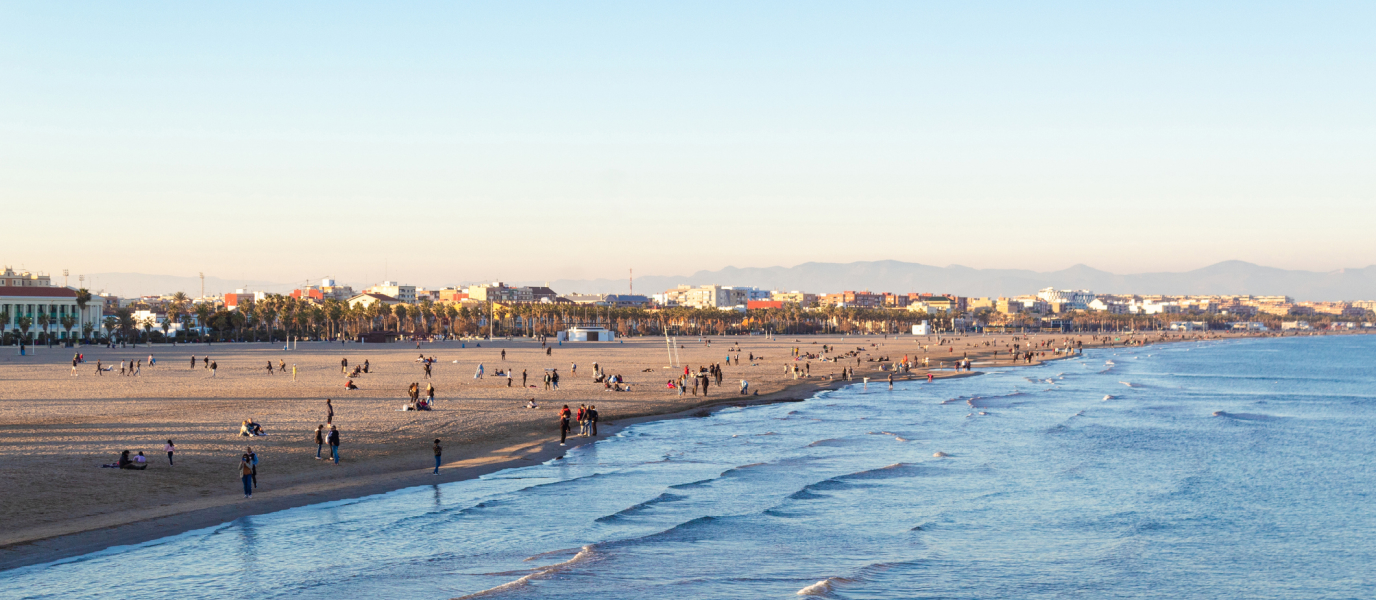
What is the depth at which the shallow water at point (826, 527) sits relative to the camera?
691 inches

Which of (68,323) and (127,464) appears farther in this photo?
→ (68,323)

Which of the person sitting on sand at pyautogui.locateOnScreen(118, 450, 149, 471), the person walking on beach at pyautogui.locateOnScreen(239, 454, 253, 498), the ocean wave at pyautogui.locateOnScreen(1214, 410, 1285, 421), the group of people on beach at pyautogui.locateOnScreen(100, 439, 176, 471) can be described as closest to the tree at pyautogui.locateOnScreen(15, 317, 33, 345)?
the group of people on beach at pyautogui.locateOnScreen(100, 439, 176, 471)

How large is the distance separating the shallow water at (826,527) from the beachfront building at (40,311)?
106 m

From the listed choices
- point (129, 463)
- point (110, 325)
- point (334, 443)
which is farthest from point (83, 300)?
point (129, 463)

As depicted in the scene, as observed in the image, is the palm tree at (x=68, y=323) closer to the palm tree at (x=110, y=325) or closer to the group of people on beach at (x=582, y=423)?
the palm tree at (x=110, y=325)

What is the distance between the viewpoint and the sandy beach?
798 inches

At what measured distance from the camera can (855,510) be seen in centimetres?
2422

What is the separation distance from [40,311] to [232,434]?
354ft

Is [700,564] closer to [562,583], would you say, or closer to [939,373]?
[562,583]

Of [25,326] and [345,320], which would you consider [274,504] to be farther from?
[345,320]

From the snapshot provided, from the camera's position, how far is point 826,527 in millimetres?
22344

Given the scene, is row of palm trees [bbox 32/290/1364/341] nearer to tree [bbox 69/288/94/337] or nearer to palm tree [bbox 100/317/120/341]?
palm tree [bbox 100/317/120/341]

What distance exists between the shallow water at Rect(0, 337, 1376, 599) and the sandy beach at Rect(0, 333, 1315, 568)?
Result: 1420 millimetres

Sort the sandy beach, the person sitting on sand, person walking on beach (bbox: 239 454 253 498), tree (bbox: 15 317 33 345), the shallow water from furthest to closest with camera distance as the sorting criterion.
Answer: tree (bbox: 15 317 33 345) < the person sitting on sand < person walking on beach (bbox: 239 454 253 498) < the sandy beach < the shallow water
